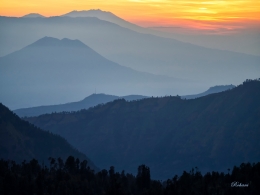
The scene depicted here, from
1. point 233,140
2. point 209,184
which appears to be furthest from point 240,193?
point 233,140

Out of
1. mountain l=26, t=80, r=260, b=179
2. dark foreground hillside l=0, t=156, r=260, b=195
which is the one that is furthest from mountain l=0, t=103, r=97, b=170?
dark foreground hillside l=0, t=156, r=260, b=195

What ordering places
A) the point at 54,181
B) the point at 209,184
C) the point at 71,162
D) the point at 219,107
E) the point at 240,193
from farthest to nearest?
1. the point at 219,107
2. the point at 71,162
3. the point at 54,181
4. the point at 209,184
5. the point at 240,193

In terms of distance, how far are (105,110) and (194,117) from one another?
27.3 meters

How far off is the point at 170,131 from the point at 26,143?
2142 inches

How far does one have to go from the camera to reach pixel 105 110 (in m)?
186

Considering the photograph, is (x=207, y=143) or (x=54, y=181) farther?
(x=207, y=143)

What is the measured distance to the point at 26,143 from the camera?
12825 centimetres

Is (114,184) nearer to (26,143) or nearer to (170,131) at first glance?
(26,143)

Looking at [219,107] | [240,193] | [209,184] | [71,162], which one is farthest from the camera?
[219,107]

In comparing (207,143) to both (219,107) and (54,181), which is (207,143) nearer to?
(219,107)

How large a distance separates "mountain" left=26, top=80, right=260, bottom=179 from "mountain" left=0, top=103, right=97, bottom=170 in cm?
2612

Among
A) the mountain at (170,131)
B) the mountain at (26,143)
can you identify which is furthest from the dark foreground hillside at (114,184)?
the mountain at (170,131)

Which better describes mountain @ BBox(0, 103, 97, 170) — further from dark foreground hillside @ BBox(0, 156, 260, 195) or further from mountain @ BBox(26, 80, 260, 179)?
dark foreground hillside @ BBox(0, 156, 260, 195)

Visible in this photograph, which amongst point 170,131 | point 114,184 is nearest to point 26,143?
point 170,131
